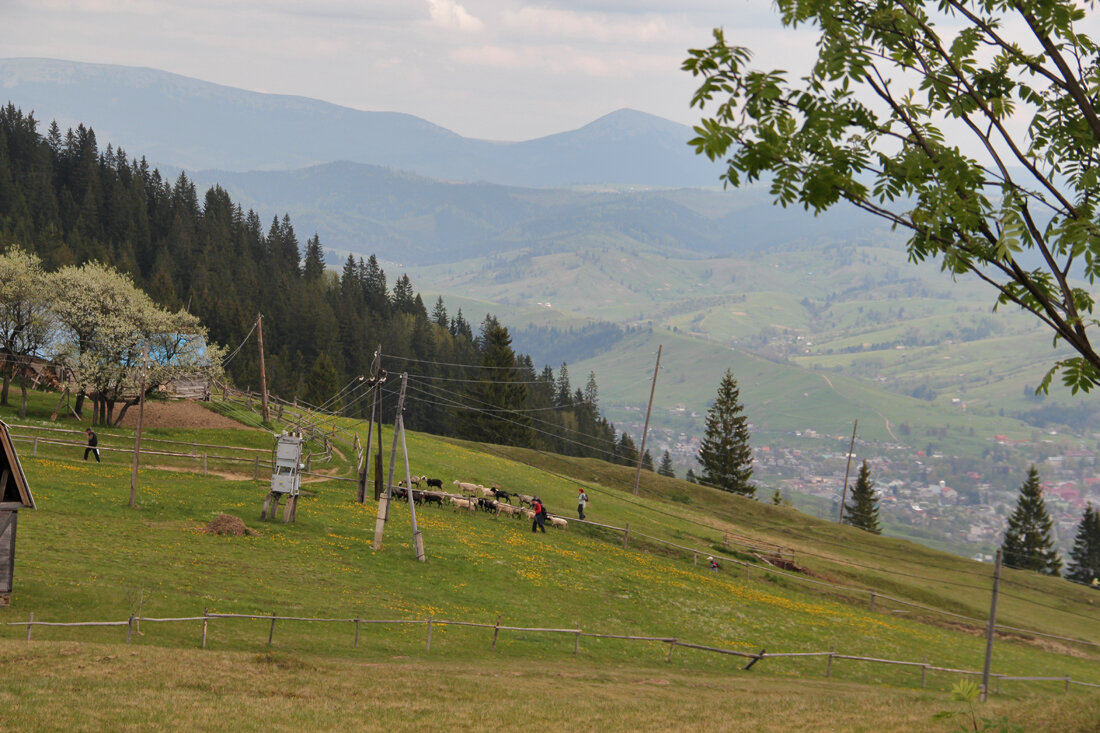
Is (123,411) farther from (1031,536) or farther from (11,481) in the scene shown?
(1031,536)

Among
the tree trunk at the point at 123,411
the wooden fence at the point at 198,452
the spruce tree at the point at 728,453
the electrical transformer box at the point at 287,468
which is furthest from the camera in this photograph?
the spruce tree at the point at 728,453

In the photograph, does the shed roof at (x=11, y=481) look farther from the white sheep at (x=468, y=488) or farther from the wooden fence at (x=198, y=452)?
the white sheep at (x=468, y=488)

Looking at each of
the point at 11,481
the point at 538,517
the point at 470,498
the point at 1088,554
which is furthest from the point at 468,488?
the point at 1088,554

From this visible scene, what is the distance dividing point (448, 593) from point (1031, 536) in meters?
104

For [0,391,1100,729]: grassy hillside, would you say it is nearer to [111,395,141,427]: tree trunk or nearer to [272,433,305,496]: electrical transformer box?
[272,433,305,496]: electrical transformer box

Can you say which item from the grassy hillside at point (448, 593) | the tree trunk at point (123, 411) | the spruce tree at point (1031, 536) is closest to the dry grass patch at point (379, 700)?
the grassy hillside at point (448, 593)

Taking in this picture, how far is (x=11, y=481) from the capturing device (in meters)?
30.4

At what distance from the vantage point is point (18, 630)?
2725 centimetres

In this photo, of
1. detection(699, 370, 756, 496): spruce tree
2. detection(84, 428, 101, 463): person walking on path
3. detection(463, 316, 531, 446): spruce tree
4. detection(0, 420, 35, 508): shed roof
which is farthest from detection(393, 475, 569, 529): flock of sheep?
detection(699, 370, 756, 496): spruce tree

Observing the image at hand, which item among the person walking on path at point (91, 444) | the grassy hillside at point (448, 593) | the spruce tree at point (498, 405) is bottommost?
the grassy hillside at point (448, 593)

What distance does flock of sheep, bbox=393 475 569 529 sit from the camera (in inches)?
2415

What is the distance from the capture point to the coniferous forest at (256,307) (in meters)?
135

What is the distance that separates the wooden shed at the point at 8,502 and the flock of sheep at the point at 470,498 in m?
30.4

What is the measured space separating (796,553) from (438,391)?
334 ft
